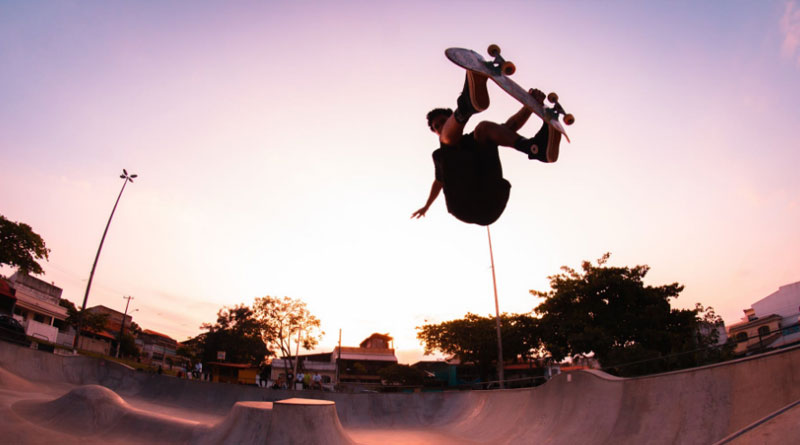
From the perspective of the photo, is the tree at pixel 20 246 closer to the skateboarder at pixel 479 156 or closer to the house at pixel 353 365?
the skateboarder at pixel 479 156

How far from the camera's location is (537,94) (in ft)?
12.6

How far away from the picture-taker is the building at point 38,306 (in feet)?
107

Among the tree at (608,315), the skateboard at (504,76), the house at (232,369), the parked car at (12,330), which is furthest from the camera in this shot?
the house at (232,369)

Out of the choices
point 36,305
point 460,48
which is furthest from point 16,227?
point 460,48

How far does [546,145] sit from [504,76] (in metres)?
0.75

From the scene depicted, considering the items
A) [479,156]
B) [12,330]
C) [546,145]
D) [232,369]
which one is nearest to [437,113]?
[479,156]

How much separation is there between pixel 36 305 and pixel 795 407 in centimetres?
5026

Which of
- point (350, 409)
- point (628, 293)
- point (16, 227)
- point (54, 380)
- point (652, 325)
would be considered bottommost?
point (350, 409)

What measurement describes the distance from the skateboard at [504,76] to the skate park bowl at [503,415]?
10.2 feet

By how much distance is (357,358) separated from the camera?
55.9 metres

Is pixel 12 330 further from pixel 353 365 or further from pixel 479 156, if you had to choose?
pixel 353 365

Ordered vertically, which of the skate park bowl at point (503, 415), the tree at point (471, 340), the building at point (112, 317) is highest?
the building at point (112, 317)

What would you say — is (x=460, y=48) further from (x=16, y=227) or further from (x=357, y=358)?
(x=357, y=358)

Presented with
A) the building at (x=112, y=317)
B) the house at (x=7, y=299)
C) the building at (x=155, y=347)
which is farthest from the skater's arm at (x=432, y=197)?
the building at (x=155, y=347)
